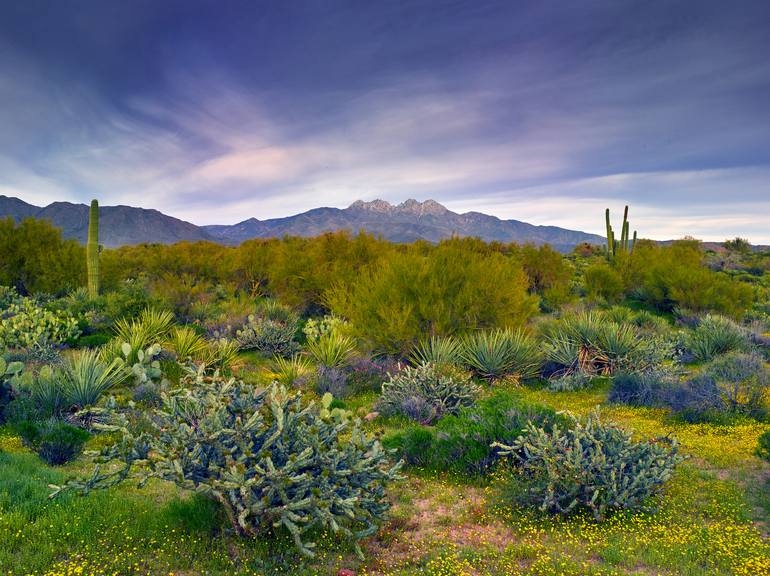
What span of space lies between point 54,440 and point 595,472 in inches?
246

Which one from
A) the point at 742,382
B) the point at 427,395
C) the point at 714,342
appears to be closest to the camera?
the point at 427,395

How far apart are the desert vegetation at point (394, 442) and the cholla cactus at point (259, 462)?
23mm

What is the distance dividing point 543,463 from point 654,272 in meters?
18.3

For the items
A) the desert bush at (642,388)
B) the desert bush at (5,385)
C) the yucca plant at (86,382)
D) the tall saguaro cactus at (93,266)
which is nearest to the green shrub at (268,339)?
the yucca plant at (86,382)

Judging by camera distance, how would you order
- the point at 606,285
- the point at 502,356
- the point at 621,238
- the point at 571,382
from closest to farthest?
the point at 571,382, the point at 502,356, the point at 606,285, the point at 621,238

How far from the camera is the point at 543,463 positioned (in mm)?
5562

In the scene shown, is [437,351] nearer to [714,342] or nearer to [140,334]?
[140,334]

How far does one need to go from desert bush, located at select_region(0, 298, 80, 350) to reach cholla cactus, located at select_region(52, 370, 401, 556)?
8914 mm

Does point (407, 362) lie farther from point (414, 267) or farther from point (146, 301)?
point (146, 301)

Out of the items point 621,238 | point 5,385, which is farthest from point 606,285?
point 5,385

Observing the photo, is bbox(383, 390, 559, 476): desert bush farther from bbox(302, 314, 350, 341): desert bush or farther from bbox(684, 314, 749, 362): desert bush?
bbox(684, 314, 749, 362): desert bush

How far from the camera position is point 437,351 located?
10273 millimetres

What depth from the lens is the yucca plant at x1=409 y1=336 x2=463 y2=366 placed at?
10.2 meters

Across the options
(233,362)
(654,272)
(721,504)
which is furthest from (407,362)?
(654,272)
